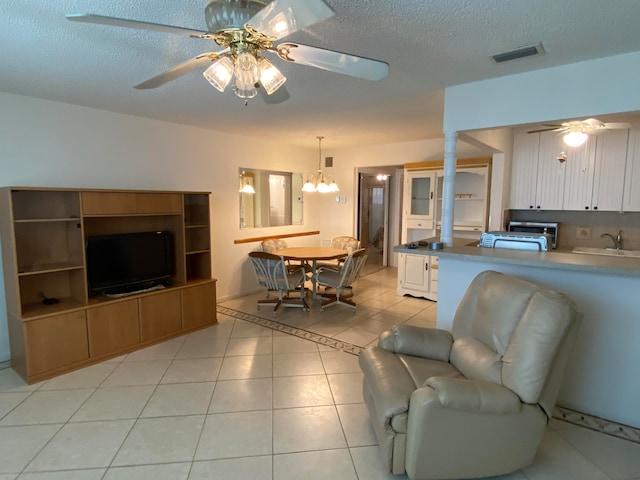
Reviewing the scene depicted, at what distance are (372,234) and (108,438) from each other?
6.60m

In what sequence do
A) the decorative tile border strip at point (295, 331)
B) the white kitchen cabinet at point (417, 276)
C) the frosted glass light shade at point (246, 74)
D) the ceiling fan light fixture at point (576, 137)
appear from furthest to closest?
the white kitchen cabinet at point (417, 276) < the decorative tile border strip at point (295, 331) < the ceiling fan light fixture at point (576, 137) < the frosted glass light shade at point (246, 74)

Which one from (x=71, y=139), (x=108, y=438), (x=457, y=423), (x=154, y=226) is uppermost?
(x=71, y=139)

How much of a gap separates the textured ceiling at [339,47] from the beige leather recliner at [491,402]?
143 centimetres

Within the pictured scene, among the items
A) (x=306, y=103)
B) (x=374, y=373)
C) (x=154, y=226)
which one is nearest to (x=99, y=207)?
(x=154, y=226)

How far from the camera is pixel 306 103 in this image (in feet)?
11.2

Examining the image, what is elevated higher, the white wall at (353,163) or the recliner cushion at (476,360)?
the white wall at (353,163)

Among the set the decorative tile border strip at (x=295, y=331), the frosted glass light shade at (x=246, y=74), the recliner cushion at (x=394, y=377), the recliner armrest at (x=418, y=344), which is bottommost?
the decorative tile border strip at (x=295, y=331)

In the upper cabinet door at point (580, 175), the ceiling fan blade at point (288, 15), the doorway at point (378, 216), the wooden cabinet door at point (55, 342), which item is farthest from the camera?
the doorway at point (378, 216)

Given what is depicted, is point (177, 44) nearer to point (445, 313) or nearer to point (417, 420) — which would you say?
point (417, 420)

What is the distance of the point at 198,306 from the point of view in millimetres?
4039

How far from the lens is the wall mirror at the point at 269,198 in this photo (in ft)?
17.9

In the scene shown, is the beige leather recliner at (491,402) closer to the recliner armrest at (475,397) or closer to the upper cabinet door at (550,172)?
the recliner armrest at (475,397)

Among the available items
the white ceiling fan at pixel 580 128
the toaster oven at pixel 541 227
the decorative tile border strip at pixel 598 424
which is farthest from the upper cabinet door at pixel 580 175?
the decorative tile border strip at pixel 598 424

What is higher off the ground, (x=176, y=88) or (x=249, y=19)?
(x=176, y=88)
